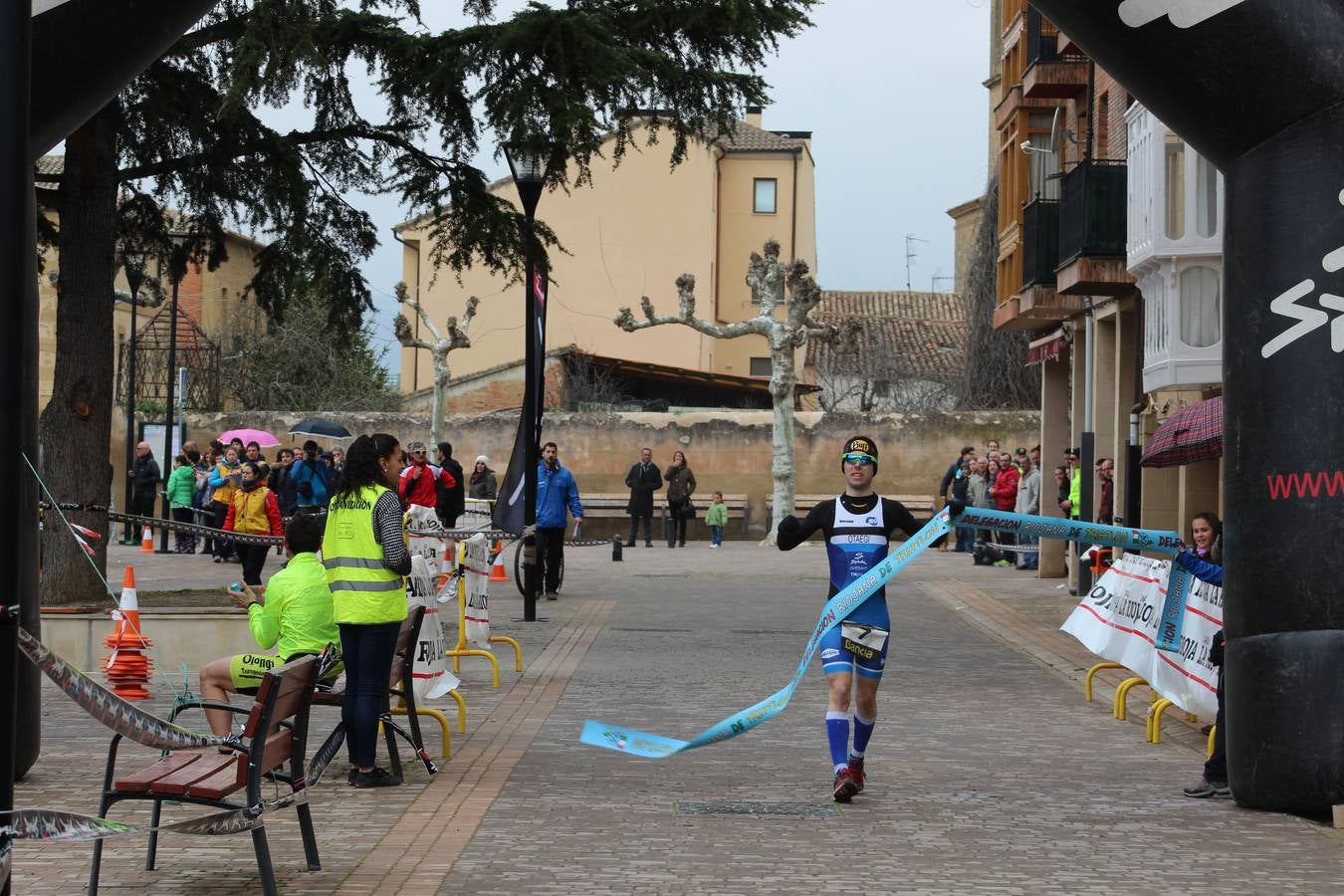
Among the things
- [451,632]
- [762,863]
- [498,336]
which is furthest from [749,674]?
[498,336]

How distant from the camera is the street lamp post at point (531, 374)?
17672mm

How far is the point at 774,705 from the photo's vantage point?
8.47 metres

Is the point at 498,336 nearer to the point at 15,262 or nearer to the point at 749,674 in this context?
the point at 749,674

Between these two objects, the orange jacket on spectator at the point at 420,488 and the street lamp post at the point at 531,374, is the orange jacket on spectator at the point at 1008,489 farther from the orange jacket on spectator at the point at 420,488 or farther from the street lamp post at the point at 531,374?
the street lamp post at the point at 531,374

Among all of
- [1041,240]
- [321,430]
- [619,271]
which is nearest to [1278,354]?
[1041,240]

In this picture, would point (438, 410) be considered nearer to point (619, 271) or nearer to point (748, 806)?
point (619, 271)

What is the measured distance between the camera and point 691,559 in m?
30.5

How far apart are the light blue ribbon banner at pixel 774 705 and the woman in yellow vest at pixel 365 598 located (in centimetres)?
116

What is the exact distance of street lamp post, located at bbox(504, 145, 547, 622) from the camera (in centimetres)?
1767

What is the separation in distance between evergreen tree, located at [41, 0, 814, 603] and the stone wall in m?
22.2

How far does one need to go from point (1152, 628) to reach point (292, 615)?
5.59 metres

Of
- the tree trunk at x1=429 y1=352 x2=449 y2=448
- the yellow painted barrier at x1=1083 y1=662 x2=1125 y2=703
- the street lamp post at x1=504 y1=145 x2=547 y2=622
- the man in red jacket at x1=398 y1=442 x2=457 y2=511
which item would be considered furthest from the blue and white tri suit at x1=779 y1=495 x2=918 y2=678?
the tree trunk at x1=429 y1=352 x2=449 y2=448

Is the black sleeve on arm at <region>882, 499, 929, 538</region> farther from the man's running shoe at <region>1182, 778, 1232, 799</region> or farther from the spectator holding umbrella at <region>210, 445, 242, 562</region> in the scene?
the spectator holding umbrella at <region>210, 445, 242, 562</region>

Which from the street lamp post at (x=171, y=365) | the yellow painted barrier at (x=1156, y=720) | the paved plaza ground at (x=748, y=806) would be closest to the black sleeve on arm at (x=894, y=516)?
the paved plaza ground at (x=748, y=806)
